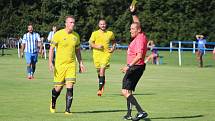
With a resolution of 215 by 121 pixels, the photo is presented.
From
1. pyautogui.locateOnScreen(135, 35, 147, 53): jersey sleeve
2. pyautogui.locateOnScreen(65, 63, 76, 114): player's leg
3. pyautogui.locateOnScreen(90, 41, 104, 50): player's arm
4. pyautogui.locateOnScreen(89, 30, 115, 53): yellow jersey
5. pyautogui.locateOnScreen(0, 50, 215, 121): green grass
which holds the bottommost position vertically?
pyautogui.locateOnScreen(0, 50, 215, 121): green grass

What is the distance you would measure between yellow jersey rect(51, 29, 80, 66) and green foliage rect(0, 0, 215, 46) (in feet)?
171

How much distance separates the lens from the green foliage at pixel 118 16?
2618 inches

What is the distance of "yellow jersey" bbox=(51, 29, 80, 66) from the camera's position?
45.4 ft

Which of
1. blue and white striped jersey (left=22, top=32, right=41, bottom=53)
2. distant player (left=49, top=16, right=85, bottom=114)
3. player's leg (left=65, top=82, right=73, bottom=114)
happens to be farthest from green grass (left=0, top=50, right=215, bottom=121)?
blue and white striped jersey (left=22, top=32, right=41, bottom=53)

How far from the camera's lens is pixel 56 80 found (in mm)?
13781

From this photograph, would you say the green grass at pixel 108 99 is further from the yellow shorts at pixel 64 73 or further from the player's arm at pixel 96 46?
the player's arm at pixel 96 46

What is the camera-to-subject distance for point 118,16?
230 ft

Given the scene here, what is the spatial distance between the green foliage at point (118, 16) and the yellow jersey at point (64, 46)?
52.0 m

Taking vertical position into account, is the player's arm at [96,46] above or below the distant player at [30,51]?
above

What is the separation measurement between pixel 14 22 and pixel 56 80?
186ft

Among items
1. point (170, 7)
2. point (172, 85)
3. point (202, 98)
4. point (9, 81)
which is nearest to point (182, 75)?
point (172, 85)

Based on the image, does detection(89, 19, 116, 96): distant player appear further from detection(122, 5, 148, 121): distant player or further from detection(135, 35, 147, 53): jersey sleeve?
detection(135, 35, 147, 53): jersey sleeve

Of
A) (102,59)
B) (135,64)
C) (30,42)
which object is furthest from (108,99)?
(30,42)

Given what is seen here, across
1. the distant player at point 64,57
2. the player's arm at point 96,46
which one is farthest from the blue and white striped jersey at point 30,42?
the distant player at point 64,57
